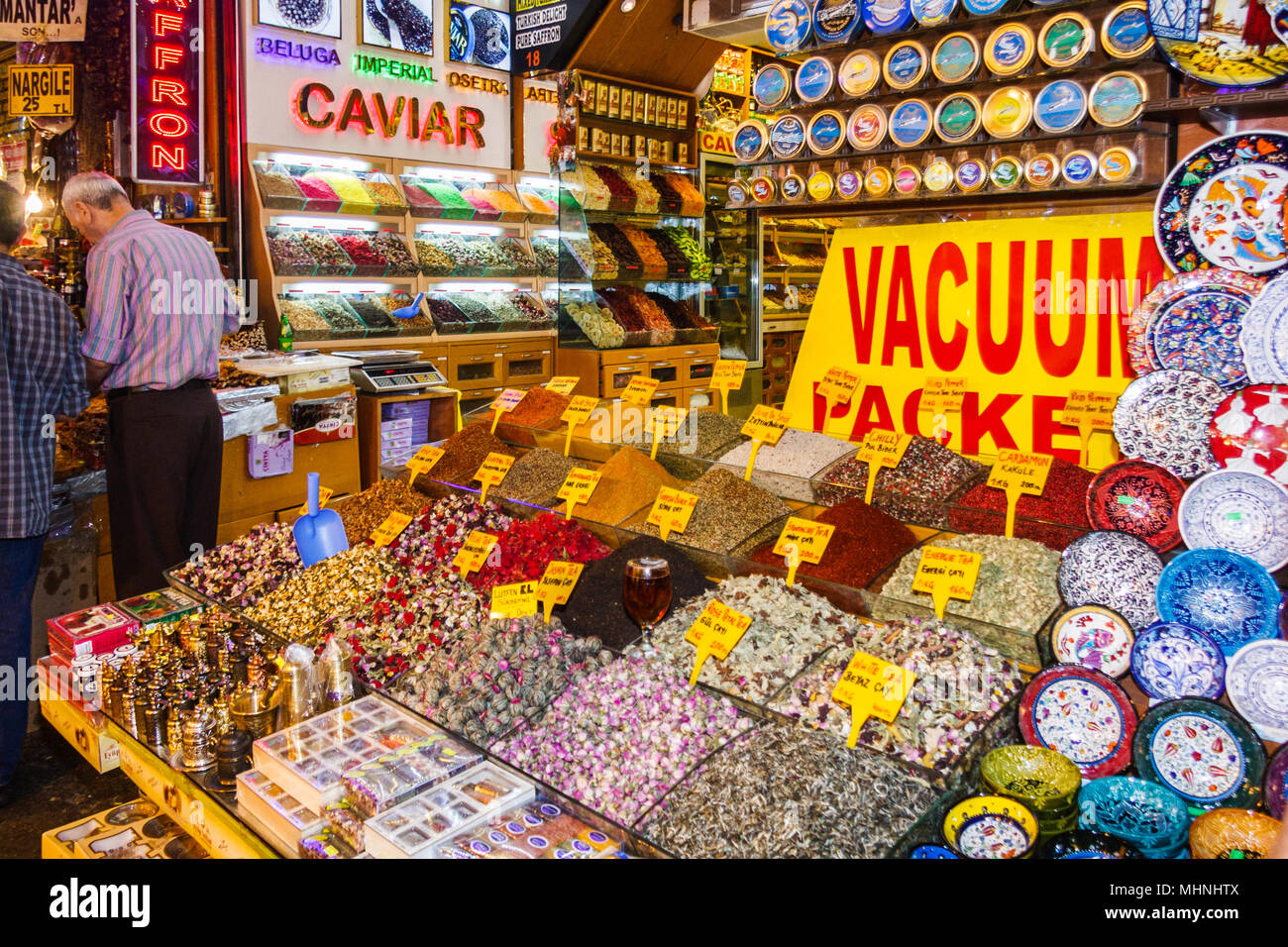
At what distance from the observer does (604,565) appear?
2.24 m

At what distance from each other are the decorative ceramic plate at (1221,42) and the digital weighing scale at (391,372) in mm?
4034

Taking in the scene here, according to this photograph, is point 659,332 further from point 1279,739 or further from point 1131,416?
point 1279,739

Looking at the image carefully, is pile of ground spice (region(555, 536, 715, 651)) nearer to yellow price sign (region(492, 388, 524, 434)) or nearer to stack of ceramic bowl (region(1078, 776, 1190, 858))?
stack of ceramic bowl (region(1078, 776, 1190, 858))

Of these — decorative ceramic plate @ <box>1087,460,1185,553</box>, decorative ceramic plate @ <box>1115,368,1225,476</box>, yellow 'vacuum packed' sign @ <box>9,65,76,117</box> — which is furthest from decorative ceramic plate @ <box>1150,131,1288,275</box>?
yellow 'vacuum packed' sign @ <box>9,65,76,117</box>

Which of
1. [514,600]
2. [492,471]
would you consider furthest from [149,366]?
[514,600]

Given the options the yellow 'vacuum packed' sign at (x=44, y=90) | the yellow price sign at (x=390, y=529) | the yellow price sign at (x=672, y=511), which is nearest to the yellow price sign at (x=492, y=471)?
the yellow price sign at (x=390, y=529)

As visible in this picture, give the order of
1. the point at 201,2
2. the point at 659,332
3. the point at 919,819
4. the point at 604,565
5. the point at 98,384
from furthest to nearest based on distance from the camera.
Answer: the point at 659,332, the point at 201,2, the point at 98,384, the point at 604,565, the point at 919,819

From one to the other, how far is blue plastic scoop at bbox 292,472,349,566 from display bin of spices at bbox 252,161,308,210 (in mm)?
3931

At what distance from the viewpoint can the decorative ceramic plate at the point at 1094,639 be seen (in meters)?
1.67

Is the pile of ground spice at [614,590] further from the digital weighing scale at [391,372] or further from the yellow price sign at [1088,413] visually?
the digital weighing scale at [391,372]

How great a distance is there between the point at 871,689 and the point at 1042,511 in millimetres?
969
